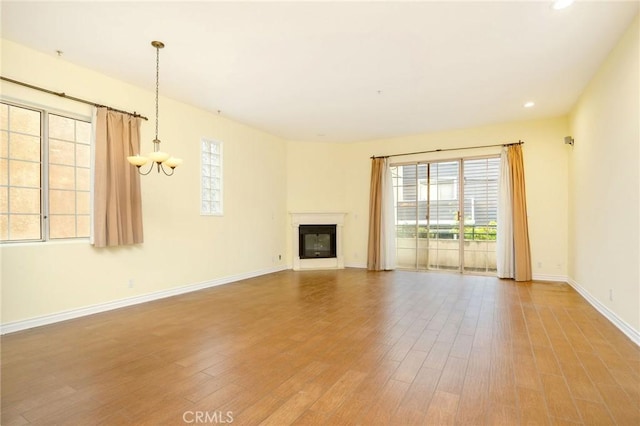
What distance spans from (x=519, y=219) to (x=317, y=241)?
4247 mm

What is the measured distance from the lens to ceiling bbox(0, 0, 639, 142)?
9.57ft

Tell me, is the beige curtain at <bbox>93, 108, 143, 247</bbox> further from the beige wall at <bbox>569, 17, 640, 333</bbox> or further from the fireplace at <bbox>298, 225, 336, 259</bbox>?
the beige wall at <bbox>569, 17, 640, 333</bbox>

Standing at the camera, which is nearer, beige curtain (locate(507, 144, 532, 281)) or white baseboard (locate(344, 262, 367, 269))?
beige curtain (locate(507, 144, 532, 281))

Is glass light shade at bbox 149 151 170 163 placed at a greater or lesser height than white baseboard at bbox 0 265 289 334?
greater

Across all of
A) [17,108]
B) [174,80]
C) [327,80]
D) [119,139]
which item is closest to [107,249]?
[119,139]

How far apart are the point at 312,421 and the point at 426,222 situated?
5968 millimetres

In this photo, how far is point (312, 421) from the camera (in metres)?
1.86

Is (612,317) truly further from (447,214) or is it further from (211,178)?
(211,178)

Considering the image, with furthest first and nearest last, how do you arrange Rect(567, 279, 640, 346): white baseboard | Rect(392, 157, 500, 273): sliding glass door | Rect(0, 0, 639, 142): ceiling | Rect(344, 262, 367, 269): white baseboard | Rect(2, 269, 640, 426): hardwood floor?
Rect(344, 262, 367, 269): white baseboard
Rect(392, 157, 500, 273): sliding glass door
Rect(567, 279, 640, 346): white baseboard
Rect(0, 0, 639, 142): ceiling
Rect(2, 269, 640, 426): hardwood floor

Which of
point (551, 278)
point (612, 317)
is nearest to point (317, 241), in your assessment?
point (551, 278)

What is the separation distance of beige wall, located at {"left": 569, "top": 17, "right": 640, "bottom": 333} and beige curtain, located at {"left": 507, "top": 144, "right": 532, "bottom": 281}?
0.96m

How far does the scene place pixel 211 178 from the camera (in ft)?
19.3

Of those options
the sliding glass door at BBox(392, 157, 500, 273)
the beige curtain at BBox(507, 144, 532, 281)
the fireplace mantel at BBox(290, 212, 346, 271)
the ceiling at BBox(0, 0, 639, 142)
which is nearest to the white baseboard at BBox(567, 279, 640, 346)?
the beige curtain at BBox(507, 144, 532, 281)

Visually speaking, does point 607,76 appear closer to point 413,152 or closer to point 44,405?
point 413,152
